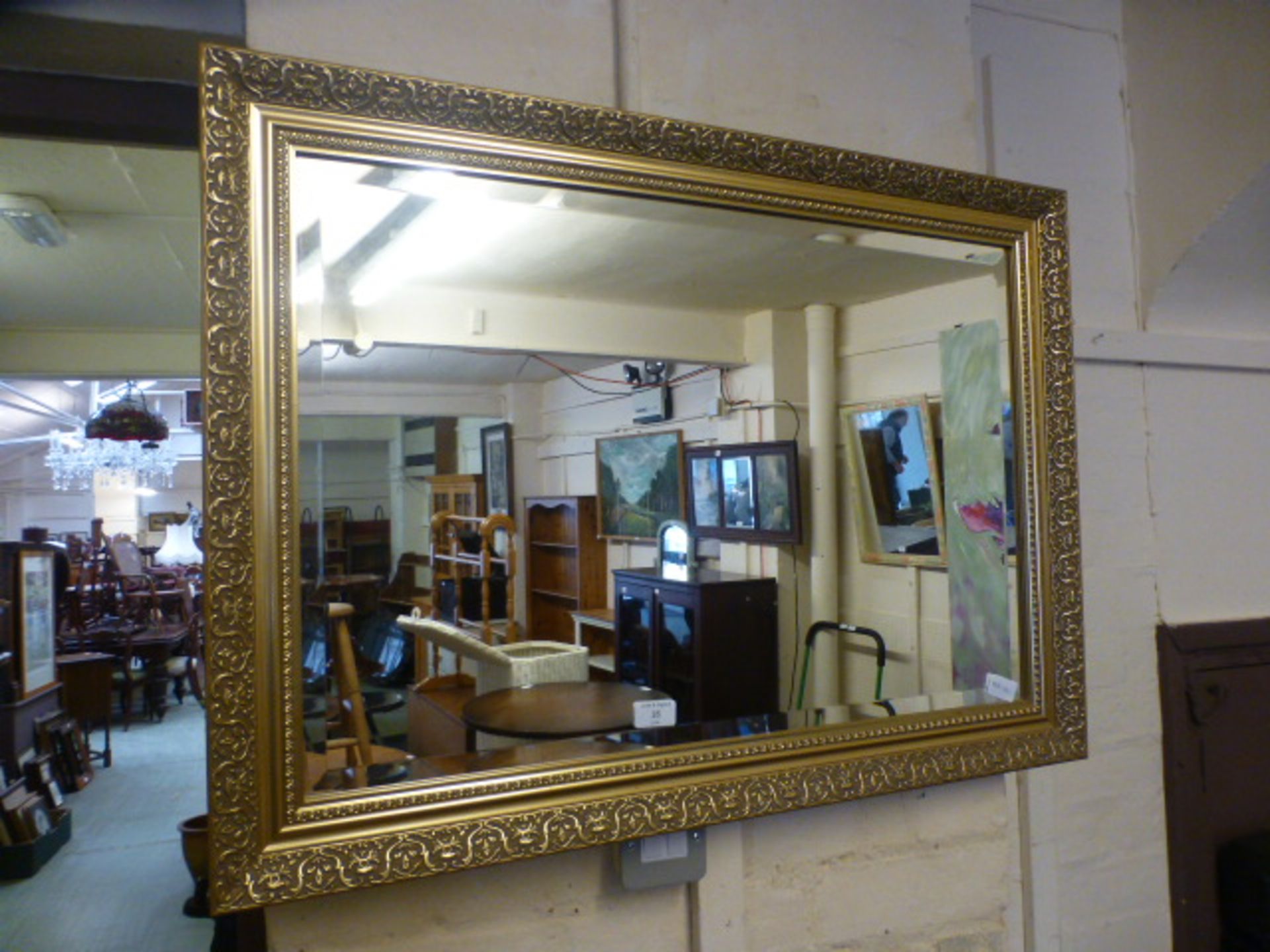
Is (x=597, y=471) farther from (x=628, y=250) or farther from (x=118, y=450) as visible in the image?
(x=118, y=450)

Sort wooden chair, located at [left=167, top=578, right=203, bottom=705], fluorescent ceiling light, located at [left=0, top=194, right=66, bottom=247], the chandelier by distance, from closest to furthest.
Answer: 1. fluorescent ceiling light, located at [left=0, top=194, right=66, bottom=247]
2. the chandelier
3. wooden chair, located at [left=167, top=578, right=203, bottom=705]

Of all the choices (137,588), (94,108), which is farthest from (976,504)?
(137,588)

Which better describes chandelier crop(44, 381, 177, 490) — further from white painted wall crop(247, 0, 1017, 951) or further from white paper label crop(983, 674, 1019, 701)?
white paper label crop(983, 674, 1019, 701)

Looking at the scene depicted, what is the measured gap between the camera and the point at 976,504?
129 cm

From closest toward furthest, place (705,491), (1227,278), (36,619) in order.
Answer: (705,491) → (1227,278) → (36,619)

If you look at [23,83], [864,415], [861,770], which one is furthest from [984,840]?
[23,83]

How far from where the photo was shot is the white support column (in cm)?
125

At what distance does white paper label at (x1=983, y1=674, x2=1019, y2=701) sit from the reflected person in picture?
0.95 feet

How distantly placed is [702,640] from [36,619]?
4286mm

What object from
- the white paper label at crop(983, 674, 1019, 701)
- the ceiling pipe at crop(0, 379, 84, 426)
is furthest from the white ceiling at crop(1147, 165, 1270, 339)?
the ceiling pipe at crop(0, 379, 84, 426)

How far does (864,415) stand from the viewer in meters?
1.28

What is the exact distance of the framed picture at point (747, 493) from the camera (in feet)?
4.11

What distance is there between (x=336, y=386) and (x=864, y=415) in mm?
754

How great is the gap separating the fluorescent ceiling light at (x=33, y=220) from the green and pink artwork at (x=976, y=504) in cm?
243
